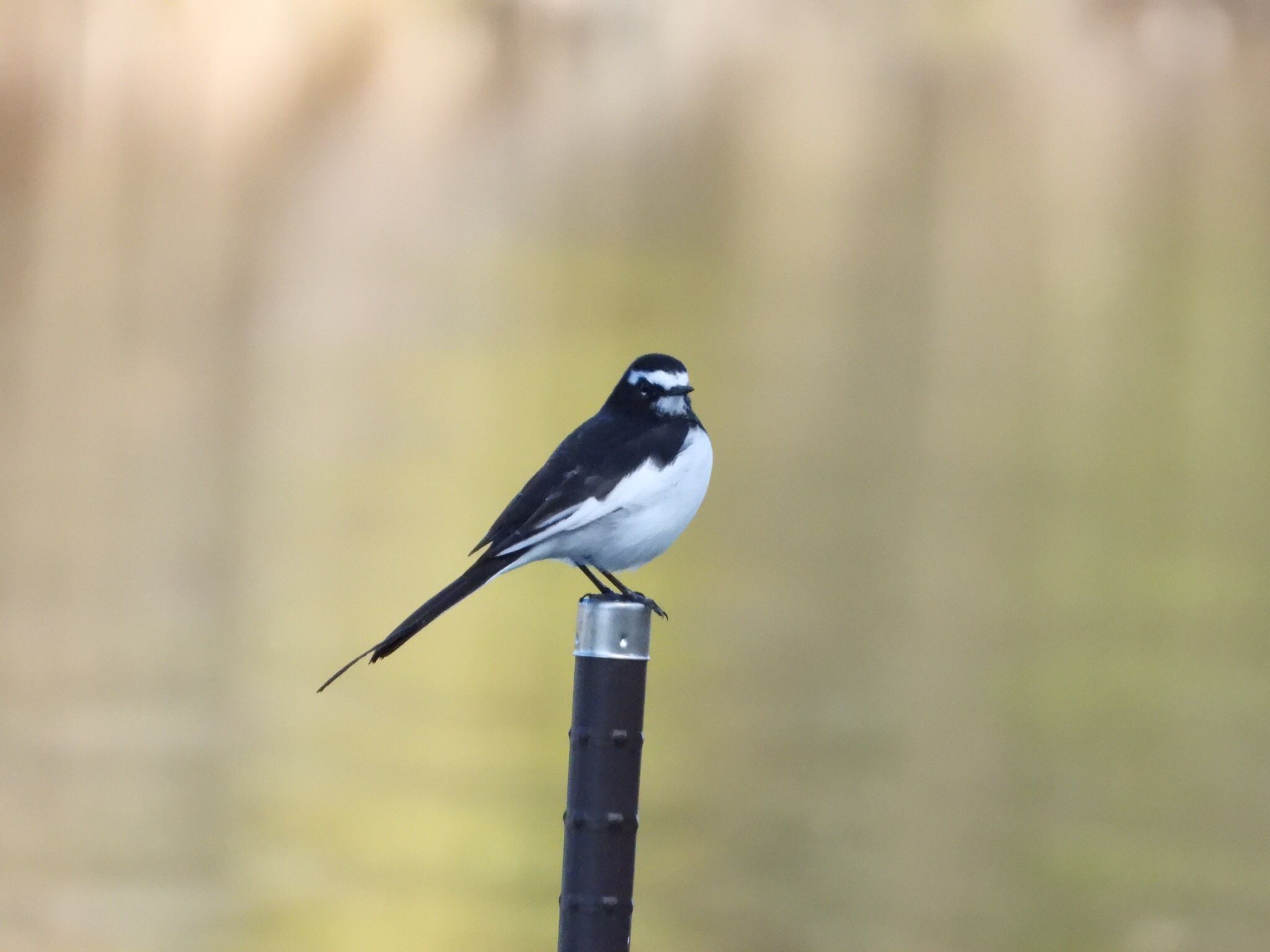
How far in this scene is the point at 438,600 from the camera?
9.94 feet

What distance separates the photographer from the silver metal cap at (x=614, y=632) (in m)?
2.72

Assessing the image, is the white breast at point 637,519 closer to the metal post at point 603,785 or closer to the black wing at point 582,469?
the black wing at point 582,469

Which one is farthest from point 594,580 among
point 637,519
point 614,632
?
point 614,632

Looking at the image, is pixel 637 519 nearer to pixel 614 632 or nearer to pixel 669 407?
pixel 669 407

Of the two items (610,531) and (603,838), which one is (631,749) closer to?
(603,838)

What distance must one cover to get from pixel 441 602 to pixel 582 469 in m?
0.64

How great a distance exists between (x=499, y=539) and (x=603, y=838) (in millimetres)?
915

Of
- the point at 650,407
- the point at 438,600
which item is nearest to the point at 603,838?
→ the point at 438,600

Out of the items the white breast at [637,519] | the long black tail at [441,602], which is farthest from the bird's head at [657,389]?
the long black tail at [441,602]

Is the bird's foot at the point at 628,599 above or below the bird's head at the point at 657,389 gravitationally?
below

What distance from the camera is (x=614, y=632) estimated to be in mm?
2725

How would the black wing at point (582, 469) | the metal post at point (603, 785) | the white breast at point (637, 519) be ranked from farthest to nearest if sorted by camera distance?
the white breast at point (637, 519) → the black wing at point (582, 469) → the metal post at point (603, 785)

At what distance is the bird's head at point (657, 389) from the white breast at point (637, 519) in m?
0.18

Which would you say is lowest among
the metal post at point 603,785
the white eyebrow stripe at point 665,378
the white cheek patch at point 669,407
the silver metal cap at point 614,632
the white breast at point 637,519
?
the metal post at point 603,785
